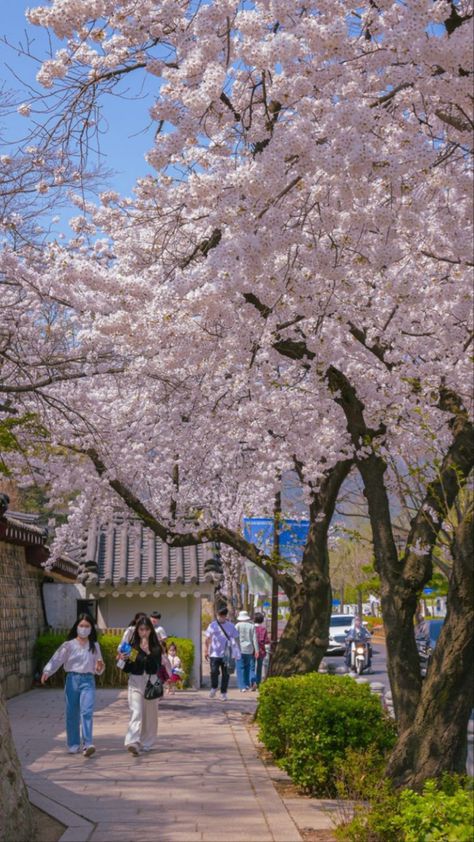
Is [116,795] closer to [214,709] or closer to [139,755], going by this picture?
[139,755]

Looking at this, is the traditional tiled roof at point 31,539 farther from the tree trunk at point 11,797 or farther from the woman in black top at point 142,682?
the tree trunk at point 11,797

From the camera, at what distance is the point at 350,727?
985cm

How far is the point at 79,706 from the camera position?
42.3 feet

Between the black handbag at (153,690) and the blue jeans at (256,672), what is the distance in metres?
12.8

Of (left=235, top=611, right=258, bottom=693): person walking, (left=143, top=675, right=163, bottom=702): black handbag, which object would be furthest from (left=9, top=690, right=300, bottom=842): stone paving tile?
(left=235, top=611, right=258, bottom=693): person walking

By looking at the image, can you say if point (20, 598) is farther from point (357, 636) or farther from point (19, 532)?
point (357, 636)

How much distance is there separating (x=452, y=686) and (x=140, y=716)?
6193 mm

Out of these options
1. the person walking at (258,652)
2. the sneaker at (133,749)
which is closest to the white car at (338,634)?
the person walking at (258,652)

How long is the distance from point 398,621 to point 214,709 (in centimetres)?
1122

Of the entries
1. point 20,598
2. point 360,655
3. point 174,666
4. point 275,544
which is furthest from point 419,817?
point 360,655

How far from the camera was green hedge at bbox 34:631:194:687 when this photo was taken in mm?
23438

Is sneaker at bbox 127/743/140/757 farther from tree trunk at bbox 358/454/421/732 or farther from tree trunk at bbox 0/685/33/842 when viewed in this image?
tree trunk at bbox 0/685/33/842

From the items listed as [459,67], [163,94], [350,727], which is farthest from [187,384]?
[459,67]

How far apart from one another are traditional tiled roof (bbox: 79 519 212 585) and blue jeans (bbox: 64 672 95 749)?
1181 centimetres
